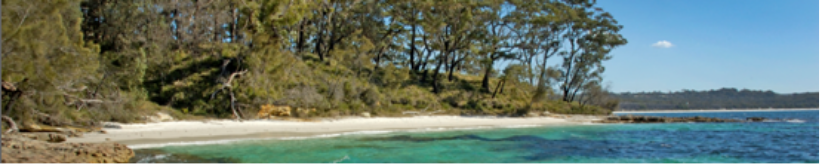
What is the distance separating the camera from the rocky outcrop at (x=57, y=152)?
866 cm

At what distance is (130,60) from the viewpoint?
1777 centimetres

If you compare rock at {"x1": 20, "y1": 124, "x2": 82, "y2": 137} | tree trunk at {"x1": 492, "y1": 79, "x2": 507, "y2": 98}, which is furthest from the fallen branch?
tree trunk at {"x1": 492, "y1": 79, "x2": 507, "y2": 98}

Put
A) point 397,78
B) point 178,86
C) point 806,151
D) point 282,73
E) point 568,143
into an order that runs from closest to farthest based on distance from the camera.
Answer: point 806,151 → point 568,143 → point 178,86 → point 282,73 → point 397,78

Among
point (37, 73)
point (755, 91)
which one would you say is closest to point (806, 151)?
point (37, 73)

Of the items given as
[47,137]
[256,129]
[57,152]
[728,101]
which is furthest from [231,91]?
[728,101]

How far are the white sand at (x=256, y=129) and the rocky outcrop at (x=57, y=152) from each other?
2169mm

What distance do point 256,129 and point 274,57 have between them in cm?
490

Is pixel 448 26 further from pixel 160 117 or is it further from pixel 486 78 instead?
pixel 160 117

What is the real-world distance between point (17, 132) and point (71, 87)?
9.88 feet

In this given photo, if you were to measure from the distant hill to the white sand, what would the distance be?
88068 millimetres

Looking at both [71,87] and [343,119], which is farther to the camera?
[343,119]

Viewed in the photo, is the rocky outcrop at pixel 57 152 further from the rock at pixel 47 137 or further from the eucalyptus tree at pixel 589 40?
the eucalyptus tree at pixel 589 40

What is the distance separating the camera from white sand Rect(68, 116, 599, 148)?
13.8m

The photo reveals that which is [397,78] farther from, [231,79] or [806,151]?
[806,151]
